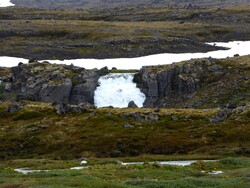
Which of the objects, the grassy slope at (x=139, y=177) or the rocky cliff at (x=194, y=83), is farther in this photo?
the rocky cliff at (x=194, y=83)

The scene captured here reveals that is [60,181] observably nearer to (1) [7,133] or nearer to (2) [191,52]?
(1) [7,133]

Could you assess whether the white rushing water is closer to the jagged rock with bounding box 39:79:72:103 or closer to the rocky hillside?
the rocky hillside

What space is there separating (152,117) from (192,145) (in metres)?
12.3

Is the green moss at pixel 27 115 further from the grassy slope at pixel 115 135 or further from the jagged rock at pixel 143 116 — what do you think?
the jagged rock at pixel 143 116

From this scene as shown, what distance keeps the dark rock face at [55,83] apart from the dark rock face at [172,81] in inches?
449

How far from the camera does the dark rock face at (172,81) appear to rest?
12167cm

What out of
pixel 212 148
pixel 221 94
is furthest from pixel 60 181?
pixel 221 94

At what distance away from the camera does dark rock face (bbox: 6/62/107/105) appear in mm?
120188

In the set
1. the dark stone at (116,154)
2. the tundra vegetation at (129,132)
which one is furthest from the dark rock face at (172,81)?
the dark stone at (116,154)

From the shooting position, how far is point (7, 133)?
85.6 metres

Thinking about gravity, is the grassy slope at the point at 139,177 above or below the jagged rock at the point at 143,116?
above

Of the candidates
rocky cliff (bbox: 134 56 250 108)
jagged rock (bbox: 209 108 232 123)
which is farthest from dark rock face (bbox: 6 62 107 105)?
jagged rock (bbox: 209 108 232 123)

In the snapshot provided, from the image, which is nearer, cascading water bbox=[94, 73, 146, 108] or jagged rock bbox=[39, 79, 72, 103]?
jagged rock bbox=[39, 79, 72, 103]

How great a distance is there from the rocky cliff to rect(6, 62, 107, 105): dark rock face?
1193cm
